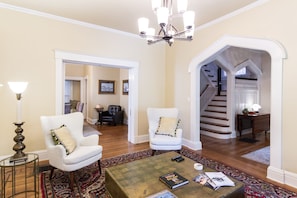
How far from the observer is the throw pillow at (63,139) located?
2.59 metres

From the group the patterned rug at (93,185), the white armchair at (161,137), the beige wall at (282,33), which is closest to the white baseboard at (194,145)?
the white armchair at (161,137)

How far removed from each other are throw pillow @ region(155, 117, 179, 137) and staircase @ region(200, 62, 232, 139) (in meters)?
2.21

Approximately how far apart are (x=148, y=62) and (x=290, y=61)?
10.2 ft

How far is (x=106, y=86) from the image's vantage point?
7844mm

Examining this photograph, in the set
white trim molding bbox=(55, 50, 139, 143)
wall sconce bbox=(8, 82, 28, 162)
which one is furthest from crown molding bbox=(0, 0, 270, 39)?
wall sconce bbox=(8, 82, 28, 162)

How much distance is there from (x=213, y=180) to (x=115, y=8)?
3.12 meters

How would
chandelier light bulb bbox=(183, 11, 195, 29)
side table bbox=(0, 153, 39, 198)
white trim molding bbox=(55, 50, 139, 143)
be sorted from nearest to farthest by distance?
chandelier light bulb bbox=(183, 11, 195, 29) → side table bbox=(0, 153, 39, 198) → white trim molding bbox=(55, 50, 139, 143)

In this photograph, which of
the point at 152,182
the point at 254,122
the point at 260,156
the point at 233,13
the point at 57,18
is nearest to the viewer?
the point at 152,182


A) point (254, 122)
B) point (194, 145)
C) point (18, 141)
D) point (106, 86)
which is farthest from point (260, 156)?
point (106, 86)

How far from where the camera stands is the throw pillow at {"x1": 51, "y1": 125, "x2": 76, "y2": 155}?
8.48 ft

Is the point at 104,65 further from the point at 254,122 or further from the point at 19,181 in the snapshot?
the point at 254,122

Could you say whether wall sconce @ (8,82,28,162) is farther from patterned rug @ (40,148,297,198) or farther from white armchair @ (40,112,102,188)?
patterned rug @ (40,148,297,198)

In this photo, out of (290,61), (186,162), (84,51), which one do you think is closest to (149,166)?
(186,162)

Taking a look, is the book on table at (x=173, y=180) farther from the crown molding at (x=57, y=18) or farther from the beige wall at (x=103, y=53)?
the crown molding at (x=57, y=18)
